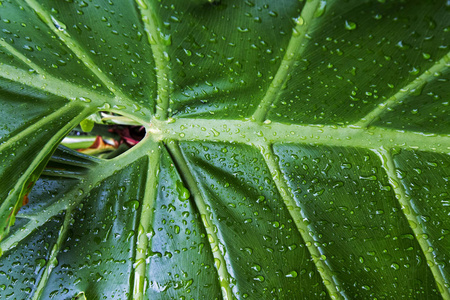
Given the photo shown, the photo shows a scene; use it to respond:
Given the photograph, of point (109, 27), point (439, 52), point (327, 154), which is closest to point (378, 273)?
point (327, 154)

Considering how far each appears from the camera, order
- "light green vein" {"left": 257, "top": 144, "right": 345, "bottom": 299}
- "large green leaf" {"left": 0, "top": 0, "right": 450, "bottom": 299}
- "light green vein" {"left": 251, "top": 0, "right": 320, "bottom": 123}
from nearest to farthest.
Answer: "light green vein" {"left": 251, "top": 0, "right": 320, "bottom": 123}
"large green leaf" {"left": 0, "top": 0, "right": 450, "bottom": 299}
"light green vein" {"left": 257, "top": 144, "right": 345, "bottom": 299}

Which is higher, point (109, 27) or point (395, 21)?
point (109, 27)

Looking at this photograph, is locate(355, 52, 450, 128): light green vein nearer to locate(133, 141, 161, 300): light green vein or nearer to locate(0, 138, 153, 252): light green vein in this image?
locate(133, 141, 161, 300): light green vein

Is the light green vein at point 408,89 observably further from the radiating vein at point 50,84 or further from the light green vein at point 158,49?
the radiating vein at point 50,84

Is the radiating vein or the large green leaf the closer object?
the large green leaf

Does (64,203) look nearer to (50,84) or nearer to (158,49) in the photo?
(50,84)

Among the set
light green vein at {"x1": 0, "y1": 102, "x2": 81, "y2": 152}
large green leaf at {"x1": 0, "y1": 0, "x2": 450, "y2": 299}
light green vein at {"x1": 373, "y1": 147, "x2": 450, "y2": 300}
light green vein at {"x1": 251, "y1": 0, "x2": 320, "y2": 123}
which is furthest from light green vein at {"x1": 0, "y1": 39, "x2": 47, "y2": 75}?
light green vein at {"x1": 373, "y1": 147, "x2": 450, "y2": 300}

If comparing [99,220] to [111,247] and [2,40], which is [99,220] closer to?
[111,247]

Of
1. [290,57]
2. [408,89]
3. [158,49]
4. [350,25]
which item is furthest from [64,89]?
[408,89]
